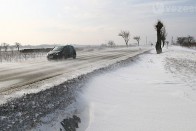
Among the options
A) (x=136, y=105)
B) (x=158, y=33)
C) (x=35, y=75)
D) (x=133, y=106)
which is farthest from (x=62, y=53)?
(x=158, y=33)

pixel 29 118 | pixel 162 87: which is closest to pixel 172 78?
pixel 162 87

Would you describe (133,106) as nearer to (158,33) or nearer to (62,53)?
(62,53)

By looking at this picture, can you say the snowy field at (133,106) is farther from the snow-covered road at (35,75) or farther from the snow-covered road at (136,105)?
the snow-covered road at (35,75)

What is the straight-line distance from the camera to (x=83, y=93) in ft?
31.6

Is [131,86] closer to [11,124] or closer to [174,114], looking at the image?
[174,114]

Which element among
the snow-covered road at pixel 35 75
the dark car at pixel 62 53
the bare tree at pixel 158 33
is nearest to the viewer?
the snow-covered road at pixel 35 75

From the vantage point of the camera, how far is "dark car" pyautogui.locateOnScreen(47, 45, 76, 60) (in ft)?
84.5

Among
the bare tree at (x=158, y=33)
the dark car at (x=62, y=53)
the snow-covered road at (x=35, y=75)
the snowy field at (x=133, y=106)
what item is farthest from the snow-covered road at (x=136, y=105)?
the bare tree at (x=158, y=33)

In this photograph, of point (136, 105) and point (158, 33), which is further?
point (158, 33)

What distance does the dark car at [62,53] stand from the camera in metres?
25.7

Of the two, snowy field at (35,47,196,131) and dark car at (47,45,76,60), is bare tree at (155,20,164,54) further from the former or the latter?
snowy field at (35,47,196,131)

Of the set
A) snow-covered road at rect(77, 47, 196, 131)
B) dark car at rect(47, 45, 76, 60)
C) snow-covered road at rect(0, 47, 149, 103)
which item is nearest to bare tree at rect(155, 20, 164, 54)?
dark car at rect(47, 45, 76, 60)

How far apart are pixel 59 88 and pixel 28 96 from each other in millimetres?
1563

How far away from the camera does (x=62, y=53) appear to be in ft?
87.1
